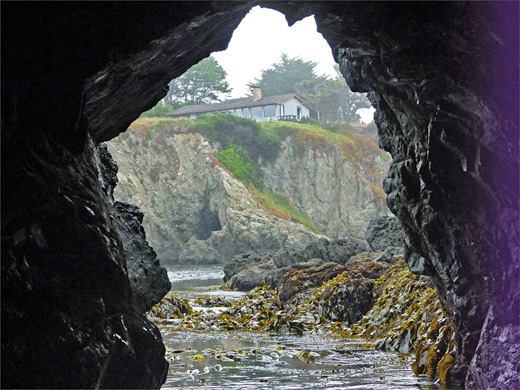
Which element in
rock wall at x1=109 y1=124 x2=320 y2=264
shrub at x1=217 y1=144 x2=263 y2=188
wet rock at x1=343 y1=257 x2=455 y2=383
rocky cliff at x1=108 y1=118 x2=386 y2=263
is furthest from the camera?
shrub at x1=217 y1=144 x2=263 y2=188

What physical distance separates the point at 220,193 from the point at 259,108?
1951 centimetres

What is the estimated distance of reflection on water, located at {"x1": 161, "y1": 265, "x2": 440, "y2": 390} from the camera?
272 inches

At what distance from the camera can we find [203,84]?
7775cm

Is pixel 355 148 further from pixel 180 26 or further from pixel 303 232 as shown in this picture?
pixel 180 26

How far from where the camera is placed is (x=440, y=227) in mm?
6453

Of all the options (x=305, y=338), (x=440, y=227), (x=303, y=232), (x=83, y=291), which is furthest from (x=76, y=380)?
(x=303, y=232)

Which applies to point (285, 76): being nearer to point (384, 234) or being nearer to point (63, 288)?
point (384, 234)

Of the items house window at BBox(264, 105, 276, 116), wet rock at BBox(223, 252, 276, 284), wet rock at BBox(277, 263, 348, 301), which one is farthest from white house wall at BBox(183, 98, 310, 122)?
wet rock at BBox(277, 263, 348, 301)

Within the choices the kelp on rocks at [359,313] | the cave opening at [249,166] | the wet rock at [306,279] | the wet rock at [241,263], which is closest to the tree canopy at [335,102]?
the cave opening at [249,166]

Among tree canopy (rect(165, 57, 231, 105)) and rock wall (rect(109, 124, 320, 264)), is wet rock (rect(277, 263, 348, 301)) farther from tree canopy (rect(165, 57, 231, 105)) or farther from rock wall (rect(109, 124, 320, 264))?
tree canopy (rect(165, 57, 231, 105))

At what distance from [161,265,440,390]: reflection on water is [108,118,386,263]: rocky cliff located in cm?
4023

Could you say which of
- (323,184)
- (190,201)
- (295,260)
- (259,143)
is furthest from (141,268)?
(323,184)

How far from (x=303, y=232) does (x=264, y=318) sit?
134ft

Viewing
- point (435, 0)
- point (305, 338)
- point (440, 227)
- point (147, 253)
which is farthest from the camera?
point (305, 338)
